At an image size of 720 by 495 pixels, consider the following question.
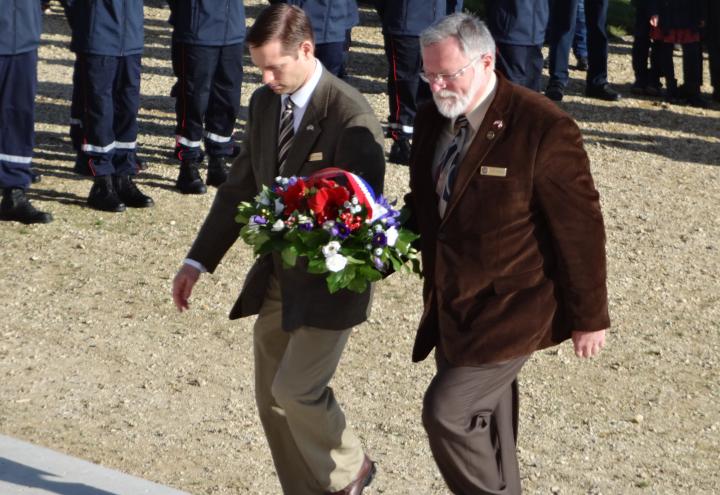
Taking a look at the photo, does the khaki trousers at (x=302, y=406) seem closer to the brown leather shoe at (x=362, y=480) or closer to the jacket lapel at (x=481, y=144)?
the brown leather shoe at (x=362, y=480)

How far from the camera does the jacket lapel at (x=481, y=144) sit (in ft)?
13.6

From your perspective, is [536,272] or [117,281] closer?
[536,272]

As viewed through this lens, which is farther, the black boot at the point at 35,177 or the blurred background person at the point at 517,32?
the blurred background person at the point at 517,32

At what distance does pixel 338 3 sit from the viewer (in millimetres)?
9664

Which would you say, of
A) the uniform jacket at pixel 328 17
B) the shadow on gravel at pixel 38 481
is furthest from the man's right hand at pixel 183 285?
the uniform jacket at pixel 328 17

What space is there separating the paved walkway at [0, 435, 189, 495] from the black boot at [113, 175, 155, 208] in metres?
3.57

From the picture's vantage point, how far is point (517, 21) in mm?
10172

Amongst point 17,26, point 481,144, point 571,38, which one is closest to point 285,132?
point 481,144

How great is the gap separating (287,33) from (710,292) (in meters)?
3.88

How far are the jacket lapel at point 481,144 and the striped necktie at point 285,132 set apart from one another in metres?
0.70

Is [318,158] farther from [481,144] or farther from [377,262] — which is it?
[481,144]

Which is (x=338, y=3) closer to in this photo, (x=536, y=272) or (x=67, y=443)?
(x=67, y=443)

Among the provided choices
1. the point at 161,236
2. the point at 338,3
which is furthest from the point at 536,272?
the point at 338,3

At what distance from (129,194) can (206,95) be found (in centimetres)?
86
